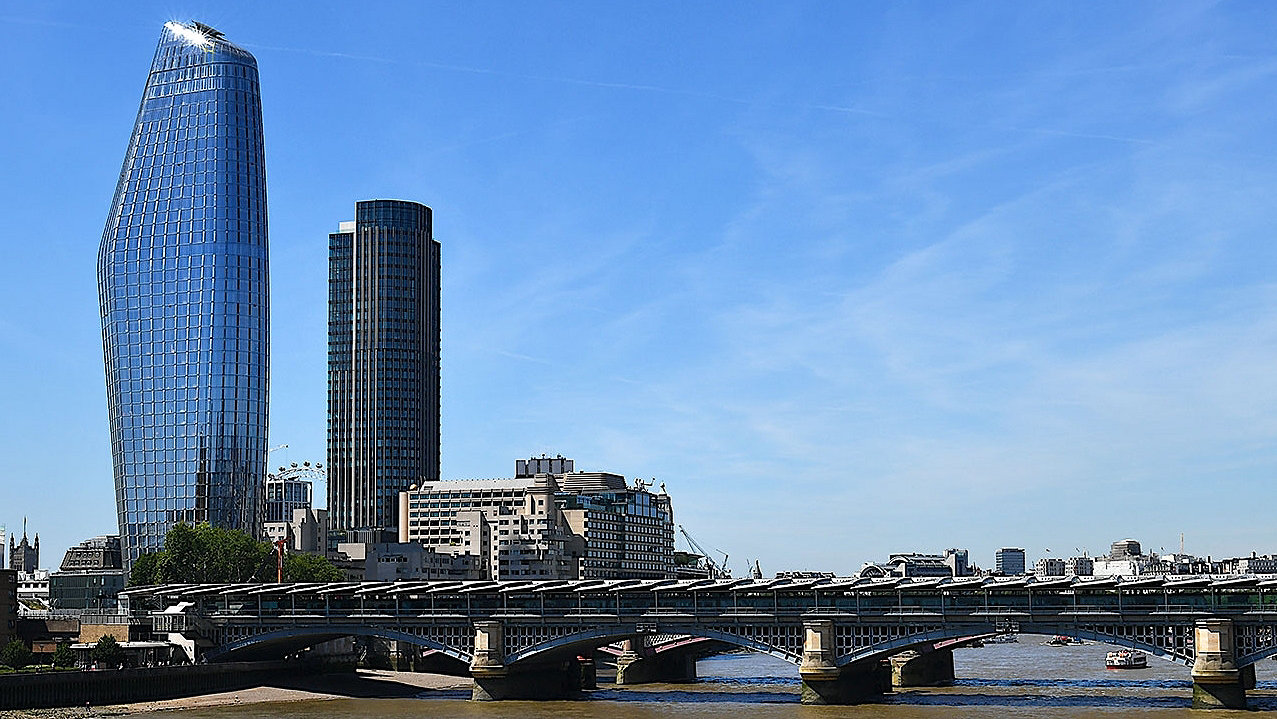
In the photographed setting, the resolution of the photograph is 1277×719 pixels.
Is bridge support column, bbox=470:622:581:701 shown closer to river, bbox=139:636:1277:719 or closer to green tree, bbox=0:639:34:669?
river, bbox=139:636:1277:719

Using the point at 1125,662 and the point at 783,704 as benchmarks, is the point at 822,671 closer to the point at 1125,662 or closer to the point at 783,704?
the point at 783,704

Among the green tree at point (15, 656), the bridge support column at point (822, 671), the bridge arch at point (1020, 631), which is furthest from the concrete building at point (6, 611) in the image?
the bridge arch at point (1020, 631)

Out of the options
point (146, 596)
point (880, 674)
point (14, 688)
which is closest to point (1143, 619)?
point (880, 674)

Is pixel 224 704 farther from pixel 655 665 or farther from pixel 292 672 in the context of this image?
pixel 655 665

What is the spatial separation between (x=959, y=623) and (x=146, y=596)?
86.9 metres

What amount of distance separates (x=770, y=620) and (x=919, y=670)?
1267 inches

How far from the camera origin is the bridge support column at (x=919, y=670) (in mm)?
151750

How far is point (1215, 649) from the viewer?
11500 cm

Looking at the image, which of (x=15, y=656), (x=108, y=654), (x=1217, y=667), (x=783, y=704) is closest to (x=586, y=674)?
(x=783, y=704)

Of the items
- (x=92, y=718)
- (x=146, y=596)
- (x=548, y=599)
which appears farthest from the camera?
(x=146, y=596)

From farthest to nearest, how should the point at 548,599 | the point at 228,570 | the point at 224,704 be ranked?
1. the point at 228,570
2. the point at 548,599
3. the point at 224,704

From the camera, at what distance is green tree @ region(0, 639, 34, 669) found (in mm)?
126562

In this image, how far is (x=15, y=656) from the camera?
126875 mm

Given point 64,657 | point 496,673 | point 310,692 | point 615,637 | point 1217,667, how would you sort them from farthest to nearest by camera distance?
1. point 310,692
2. point 615,637
3. point 64,657
4. point 496,673
5. point 1217,667
